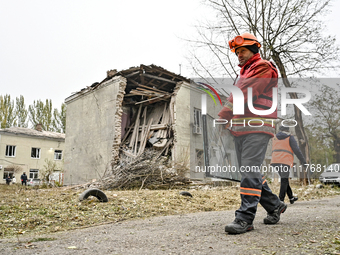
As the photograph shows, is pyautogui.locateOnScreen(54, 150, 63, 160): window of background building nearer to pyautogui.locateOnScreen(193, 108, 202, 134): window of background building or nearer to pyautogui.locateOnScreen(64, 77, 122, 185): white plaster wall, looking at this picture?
pyautogui.locateOnScreen(64, 77, 122, 185): white plaster wall

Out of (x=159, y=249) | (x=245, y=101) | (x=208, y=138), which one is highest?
(x=245, y=101)

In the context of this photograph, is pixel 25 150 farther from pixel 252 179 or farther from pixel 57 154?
pixel 252 179

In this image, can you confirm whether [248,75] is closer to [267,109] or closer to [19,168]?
[267,109]

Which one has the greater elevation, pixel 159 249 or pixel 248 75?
pixel 248 75

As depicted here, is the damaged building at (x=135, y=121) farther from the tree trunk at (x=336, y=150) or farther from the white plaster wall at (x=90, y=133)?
the tree trunk at (x=336, y=150)

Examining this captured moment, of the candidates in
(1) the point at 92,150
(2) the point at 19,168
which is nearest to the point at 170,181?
(1) the point at 92,150

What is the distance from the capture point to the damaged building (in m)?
15.2

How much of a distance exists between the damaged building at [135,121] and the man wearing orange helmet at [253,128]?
35.8ft

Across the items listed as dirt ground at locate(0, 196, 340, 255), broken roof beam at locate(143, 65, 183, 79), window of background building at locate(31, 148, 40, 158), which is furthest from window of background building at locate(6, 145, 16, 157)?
dirt ground at locate(0, 196, 340, 255)

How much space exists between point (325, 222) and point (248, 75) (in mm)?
1799

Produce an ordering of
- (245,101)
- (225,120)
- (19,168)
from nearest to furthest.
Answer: (245,101)
(225,120)
(19,168)

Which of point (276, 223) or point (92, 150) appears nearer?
point (276, 223)

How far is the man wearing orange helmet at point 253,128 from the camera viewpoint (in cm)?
308

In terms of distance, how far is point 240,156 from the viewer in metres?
3.39
